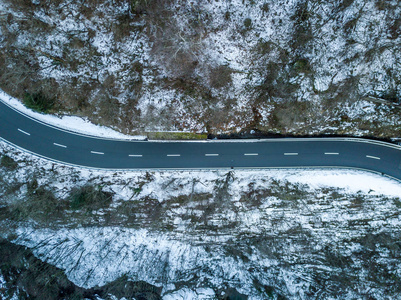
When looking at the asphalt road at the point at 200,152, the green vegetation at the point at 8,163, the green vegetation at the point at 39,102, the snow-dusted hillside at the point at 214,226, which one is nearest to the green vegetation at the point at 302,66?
the asphalt road at the point at 200,152

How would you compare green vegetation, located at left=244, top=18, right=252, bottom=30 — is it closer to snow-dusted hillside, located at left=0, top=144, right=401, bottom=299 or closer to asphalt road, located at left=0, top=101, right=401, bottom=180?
asphalt road, located at left=0, top=101, right=401, bottom=180

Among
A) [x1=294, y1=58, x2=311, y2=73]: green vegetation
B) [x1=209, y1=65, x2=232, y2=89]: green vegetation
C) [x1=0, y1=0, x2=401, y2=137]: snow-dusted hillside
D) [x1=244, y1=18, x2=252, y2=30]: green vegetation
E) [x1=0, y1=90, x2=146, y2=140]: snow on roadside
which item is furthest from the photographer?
[x1=0, y1=90, x2=146, y2=140]: snow on roadside

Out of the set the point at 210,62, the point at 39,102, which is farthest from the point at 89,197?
the point at 210,62

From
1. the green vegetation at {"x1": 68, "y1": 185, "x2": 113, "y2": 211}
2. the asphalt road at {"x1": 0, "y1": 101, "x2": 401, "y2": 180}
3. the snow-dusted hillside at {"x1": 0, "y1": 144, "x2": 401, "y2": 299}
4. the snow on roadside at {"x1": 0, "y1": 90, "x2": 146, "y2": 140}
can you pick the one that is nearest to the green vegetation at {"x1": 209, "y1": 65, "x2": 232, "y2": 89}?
the asphalt road at {"x1": 0, "y1": 101, "x2": 401, "y2": 180}

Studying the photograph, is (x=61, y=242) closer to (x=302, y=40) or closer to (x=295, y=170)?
(x=295, y=170)

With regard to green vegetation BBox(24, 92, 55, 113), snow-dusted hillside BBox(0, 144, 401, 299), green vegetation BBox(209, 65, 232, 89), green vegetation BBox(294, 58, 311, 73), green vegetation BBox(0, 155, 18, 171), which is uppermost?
green vegetation BBox(294, 58, 311, 73)

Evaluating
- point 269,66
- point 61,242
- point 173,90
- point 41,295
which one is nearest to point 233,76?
point 269,66
